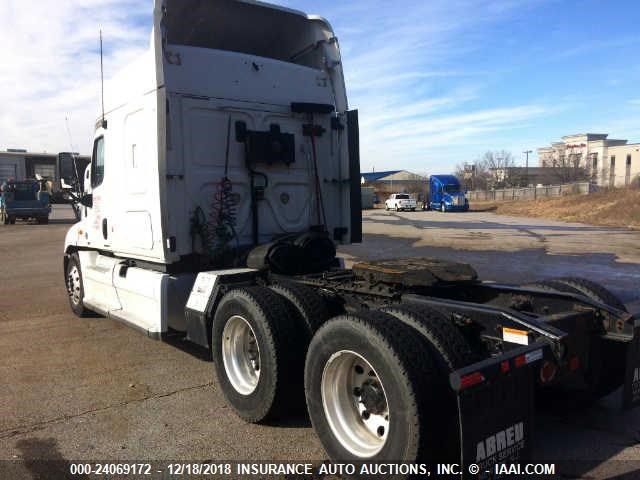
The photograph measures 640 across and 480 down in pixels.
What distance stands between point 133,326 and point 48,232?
70.9 ft

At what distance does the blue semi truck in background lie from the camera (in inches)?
1828

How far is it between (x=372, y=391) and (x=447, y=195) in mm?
45060

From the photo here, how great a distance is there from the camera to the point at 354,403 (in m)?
3.54

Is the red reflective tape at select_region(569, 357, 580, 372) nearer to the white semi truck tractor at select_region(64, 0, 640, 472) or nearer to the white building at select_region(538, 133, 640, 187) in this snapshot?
the white semi truck tractor at select_region(64, 0, 640, 472)

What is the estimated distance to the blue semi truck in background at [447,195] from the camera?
4644cm

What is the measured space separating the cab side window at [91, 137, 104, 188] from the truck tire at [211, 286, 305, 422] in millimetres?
3507

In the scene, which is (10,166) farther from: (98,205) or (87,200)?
(98,205)

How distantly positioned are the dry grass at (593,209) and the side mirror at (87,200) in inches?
1053

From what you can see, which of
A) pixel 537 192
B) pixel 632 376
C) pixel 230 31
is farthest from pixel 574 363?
pixel 537 192

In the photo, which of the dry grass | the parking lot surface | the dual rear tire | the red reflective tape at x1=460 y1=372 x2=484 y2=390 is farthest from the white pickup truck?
the red reflective tape at x1=460 y1=372 x2=484 y2=390

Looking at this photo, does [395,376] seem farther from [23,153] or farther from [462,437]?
[23,153]

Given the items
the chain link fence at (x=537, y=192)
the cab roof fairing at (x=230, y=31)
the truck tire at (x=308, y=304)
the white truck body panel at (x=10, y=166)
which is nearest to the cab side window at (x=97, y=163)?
the cab roof fairing at (x=230, y=31)

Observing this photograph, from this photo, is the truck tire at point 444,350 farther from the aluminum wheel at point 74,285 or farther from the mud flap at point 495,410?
the aluminum wheel at point 74,285

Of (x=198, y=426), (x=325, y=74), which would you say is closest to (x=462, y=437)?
(x=198, y=426)
